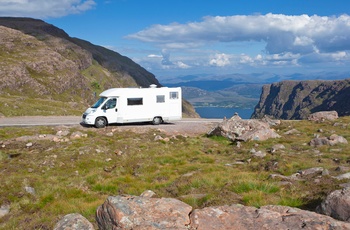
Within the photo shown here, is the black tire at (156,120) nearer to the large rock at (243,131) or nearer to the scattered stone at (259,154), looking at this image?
the large rock at (243,131)

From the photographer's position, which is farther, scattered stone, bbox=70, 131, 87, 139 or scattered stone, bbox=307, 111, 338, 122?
scattered stone, bbox=307, 111, 338, 122

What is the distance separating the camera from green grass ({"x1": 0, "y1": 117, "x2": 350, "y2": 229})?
34.7 feet

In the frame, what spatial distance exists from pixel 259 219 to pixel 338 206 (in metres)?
2.00

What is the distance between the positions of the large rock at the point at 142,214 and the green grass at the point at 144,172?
257 centimetres

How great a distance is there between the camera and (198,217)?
6.71 meters

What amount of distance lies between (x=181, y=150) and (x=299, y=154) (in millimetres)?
7774

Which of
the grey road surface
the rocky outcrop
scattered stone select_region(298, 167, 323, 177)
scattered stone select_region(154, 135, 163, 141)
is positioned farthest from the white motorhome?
the rocky outcrop

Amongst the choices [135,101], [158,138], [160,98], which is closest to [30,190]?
[158,138]

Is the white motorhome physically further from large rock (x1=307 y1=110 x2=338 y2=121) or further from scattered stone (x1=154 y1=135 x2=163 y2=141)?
large rock (x1=307 y1=110 x2=338 y2=121)

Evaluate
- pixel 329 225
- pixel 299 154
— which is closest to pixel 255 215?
pixel 329 225

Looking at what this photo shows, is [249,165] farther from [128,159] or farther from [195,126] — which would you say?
[195,126]

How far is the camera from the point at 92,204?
11.8 m

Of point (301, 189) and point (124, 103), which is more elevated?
point (124, 103)

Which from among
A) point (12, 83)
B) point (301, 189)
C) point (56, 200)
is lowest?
point (56, 200)
